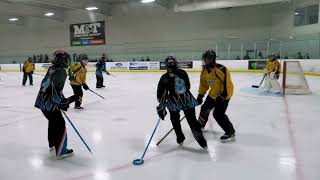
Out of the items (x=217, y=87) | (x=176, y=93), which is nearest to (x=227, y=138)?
(x=217, y=87)

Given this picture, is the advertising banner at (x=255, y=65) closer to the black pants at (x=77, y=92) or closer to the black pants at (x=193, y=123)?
the black pants at (x=77, y=92)

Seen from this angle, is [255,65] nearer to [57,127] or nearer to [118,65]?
[118,65]

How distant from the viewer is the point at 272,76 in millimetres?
8070

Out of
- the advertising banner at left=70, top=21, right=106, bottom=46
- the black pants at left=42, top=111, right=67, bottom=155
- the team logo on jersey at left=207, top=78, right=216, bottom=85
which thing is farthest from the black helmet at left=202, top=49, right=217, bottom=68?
the advertising banner at left=70, top=21, right=106, bottom=46

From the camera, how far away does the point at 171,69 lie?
10.5ft

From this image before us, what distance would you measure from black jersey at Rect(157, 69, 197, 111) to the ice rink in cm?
56

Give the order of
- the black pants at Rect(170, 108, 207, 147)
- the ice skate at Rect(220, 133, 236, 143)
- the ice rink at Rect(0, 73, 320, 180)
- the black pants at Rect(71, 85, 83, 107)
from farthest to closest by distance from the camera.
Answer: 1. the black pants at Rect(71, 85, 83, 107)
2. the ice skate at Rect(220, 133, 236, 143)
3. the black pants at Rect(170, 108, 207, 147)
4. the ice rink at Rect(0, 73, 320, 180)

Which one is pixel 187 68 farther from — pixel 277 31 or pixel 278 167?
pixel 278 167

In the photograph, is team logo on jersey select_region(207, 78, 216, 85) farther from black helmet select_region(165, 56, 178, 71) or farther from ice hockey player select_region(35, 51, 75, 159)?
ice hockey player select_region(35, 51, 75, 159)

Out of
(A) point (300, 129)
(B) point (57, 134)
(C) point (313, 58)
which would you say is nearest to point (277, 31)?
(C) point (313, 58)

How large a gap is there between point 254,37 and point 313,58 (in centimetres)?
438

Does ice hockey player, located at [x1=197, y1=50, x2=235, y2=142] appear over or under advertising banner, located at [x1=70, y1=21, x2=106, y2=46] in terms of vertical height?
under

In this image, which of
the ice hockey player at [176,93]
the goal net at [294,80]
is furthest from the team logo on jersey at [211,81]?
the goal net at [294,80]

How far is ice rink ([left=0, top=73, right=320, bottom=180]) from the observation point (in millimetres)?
2885
